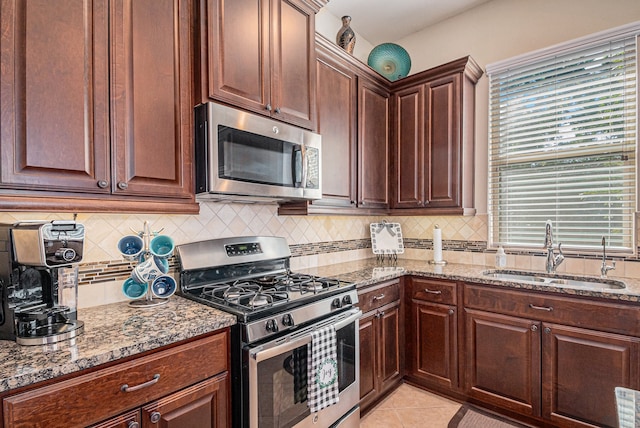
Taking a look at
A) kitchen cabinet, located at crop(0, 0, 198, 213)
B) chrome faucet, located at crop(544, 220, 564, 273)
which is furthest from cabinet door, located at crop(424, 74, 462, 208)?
kitchen cabinet, located at crop(0, 0, 198, 213)

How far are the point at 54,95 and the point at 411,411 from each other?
260 centimetres

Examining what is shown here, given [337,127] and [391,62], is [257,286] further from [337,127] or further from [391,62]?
[391,62]

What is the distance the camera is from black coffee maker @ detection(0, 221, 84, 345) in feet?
3.42

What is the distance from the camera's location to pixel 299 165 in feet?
6.23

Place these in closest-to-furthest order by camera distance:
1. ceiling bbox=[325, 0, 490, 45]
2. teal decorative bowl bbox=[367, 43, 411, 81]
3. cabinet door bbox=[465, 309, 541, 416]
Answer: cabinet door bbox=[465, 309, 541, 416] < ceiling bbox=[325, 0, 490, 45] < teal decorative bowl bbox=[367, 43, 411, 81]

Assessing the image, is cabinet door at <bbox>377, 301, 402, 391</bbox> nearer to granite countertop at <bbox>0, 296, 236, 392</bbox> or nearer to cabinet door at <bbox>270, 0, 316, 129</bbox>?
granite countertop at <bbox>0, 296, 236, 392</bbox>

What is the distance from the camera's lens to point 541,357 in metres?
1.95

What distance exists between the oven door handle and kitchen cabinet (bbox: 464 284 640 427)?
1.02 m

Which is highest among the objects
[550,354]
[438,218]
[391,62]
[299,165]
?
[391,62]

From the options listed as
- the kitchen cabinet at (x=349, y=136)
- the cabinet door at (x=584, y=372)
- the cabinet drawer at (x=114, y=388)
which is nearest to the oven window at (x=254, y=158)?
the kitchen cabinet at (x=349, y=136)

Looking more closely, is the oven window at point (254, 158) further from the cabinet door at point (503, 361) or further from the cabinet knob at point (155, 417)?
the cabinet door at point (503, 361)

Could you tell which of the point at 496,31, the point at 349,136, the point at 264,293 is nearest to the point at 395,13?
the point at 496,31

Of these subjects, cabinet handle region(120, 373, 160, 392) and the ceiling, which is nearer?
cabinet handle region(120, 373, 160, 392)

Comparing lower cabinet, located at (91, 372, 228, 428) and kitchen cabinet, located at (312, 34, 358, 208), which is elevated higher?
kitchen cabinet, located at (312, 34, 358, 208)
